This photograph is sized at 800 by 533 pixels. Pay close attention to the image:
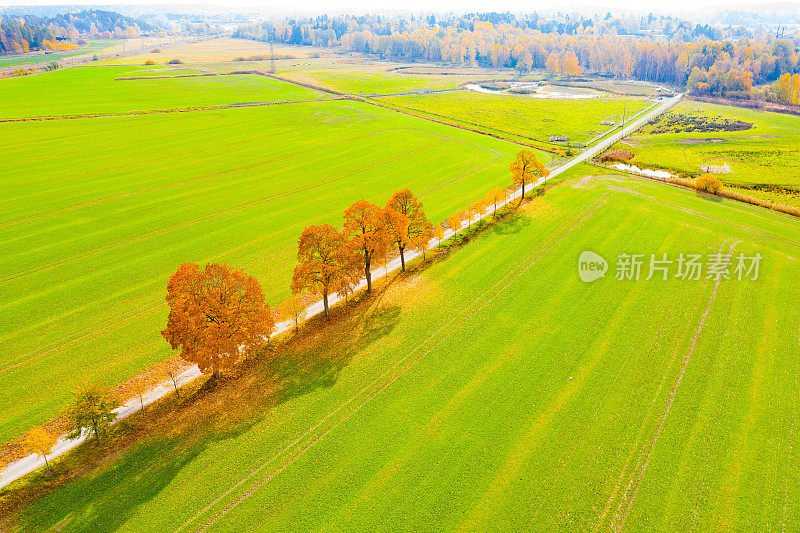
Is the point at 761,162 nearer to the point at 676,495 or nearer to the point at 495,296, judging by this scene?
the point at 495,296

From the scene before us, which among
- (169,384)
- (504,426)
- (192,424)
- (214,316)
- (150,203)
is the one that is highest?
(150,203)

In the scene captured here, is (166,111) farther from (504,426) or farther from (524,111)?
(504,426)

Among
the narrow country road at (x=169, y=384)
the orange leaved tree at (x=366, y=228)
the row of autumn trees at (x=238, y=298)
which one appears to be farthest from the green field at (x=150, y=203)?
the orange leaved tree at (x=366, y=228)

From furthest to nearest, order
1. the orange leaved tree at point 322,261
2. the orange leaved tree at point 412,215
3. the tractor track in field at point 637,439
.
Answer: the orange leaved tree at point 412,215 → the orange leaved tree at point 322,261 → the tractor track in field at point 637,439

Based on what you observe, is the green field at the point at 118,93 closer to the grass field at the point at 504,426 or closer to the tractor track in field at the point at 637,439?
the grass field at the point at 504,426

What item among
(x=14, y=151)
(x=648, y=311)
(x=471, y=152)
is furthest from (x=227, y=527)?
(x=14, y=151)

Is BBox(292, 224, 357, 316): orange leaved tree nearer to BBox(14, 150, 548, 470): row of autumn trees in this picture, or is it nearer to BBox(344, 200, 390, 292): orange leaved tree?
BBox(14, 150, 548, 470): row of autumn trees

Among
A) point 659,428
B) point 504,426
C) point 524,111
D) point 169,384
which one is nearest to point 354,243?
point 169,384
